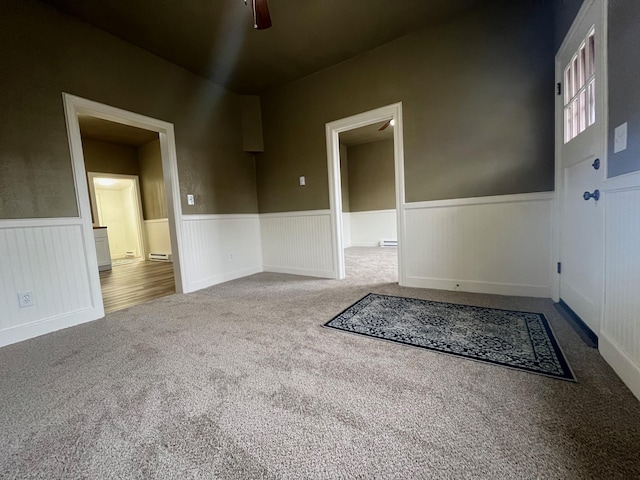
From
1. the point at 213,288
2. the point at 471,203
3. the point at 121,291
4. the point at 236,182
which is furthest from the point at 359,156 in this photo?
the point at 121,291

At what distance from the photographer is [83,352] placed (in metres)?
1.80

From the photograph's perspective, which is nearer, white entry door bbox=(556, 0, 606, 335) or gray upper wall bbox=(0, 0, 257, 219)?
white entry door bbox=(556, 0, 606, 335)

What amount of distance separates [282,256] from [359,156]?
14.1ft

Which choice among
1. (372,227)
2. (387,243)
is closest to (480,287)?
(387,243)

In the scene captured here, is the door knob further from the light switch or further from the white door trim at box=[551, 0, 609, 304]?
the light switch

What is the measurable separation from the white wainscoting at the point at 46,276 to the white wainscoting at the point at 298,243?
2227 mm

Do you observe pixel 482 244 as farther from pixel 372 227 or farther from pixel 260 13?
pixel 372 227

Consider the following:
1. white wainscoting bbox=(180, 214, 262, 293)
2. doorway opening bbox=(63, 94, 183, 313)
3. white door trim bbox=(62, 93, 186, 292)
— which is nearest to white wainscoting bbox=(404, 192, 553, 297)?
white wainscoting bbox=(180, 214, 262, 293)

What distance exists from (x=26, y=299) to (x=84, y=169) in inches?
47.2

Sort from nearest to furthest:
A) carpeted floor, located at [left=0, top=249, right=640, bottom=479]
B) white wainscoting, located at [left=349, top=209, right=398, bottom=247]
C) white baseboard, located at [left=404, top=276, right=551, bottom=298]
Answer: carpeted floor, located at [left=0, top=249, right=640, bottom=479], white baseboard, located at [left=404, top=276, right=551, bottom=298], white wainscoting, located at [left=349, top=209, right=398, bottom=247]

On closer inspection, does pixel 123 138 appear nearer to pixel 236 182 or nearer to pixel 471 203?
pixel 236 182

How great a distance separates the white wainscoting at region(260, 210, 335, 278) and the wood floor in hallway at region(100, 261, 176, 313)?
1509 millimetres

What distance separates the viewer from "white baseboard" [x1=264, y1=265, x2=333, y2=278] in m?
3.71

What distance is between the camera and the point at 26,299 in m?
2.10
